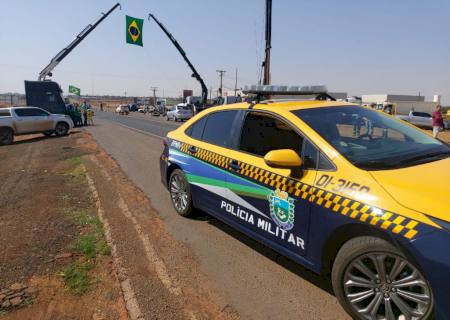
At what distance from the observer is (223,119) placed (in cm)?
455

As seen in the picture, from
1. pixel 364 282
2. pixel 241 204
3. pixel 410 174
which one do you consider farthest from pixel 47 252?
pixel 410 174

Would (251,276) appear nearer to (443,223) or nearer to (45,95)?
(443,223)

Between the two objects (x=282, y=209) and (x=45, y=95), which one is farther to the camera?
(x=45, y=95)

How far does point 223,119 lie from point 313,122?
1.42m

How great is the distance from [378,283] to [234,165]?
1.91 meters

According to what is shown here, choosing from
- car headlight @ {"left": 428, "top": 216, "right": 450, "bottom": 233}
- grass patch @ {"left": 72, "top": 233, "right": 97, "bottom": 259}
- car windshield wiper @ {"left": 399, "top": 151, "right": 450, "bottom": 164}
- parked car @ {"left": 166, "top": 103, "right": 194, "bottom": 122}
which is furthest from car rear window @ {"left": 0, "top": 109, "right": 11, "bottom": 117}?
car headlight @ {"left": 428, "top": 216, "right": 450, "bottom": 233}

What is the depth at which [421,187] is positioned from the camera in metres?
2.50

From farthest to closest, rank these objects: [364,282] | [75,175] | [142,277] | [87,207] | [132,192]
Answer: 1. [75,175]
2. [132,192]
3. [87,207]
4. [142,277]
5. [364,282]

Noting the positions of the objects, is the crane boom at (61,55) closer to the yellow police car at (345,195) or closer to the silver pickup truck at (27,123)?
the silver pickup truck at (27,123)

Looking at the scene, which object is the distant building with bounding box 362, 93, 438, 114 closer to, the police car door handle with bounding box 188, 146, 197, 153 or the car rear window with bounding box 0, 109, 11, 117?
the car rear window with bounding box 0, 109, 11, 117

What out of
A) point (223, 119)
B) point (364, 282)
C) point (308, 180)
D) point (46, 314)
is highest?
point (223, 119)

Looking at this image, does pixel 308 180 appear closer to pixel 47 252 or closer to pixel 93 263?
pixel 93 263

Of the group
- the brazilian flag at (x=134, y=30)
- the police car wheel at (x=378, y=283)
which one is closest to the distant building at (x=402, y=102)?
the brazilian flag at (x=134, y=30)

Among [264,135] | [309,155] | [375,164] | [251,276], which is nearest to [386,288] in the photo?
[375,164]
